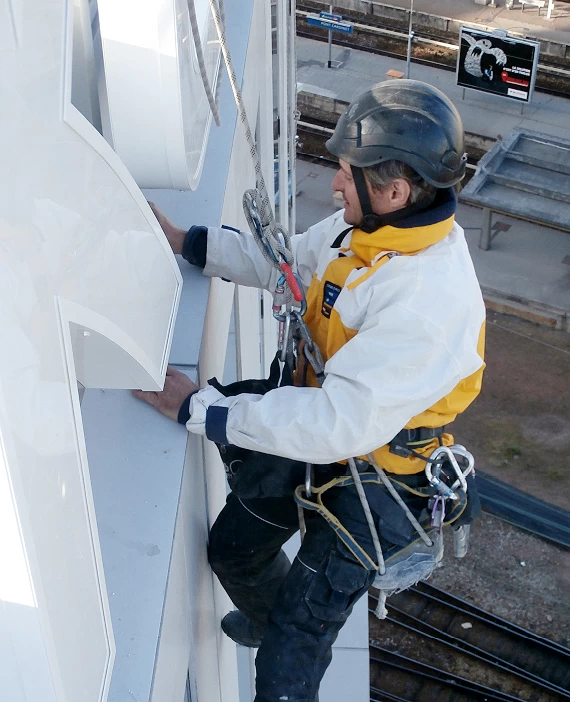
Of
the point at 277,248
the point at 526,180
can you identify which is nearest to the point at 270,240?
the point at 277,248

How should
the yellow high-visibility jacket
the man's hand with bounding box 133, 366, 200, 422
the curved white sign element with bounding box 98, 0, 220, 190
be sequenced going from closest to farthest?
1. the curved white sign element with bounding box 98, 0, 220, 190
2. the yellow high-visibility jacket
3. the man's hand with bounding box 133, 366, 200, 422

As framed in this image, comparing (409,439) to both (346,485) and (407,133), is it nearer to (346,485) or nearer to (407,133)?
(346,485)

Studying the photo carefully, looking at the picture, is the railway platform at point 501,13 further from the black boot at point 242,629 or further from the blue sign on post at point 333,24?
the black boot at point 242,629

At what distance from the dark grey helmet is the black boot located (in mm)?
2808

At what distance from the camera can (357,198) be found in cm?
360

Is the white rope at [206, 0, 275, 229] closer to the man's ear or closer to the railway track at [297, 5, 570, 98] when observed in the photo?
the man's ear

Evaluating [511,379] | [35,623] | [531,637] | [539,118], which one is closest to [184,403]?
[35,623]

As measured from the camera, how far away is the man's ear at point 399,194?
138 inches

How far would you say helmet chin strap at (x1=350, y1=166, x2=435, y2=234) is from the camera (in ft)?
11.7

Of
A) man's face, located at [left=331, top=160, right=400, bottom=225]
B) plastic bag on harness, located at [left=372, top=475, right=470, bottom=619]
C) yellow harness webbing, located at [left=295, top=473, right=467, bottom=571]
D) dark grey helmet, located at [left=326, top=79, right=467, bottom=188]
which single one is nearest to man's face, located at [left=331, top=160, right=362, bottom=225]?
man's face, located at [left=331, top=160, right=400, bottom=225]

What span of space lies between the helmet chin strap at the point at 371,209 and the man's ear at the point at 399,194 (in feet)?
0.06

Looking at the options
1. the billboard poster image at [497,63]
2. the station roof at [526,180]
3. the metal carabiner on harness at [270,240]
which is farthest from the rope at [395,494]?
the billboard poster image at [497,63]

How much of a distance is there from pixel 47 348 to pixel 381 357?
175 centimetres

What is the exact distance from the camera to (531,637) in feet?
39.5
